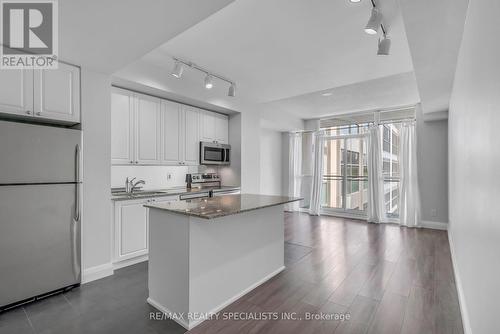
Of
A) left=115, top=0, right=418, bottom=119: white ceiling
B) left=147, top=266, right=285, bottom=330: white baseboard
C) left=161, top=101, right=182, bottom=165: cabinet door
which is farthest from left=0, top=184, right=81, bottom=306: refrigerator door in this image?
left=115, top=0, right=418, bottom=119: white ceiling

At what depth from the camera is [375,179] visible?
5871mm

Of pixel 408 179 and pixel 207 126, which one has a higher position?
pixel 207 126

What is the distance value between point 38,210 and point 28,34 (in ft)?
5.25

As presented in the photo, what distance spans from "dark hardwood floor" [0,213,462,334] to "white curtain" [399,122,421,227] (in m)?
1.71

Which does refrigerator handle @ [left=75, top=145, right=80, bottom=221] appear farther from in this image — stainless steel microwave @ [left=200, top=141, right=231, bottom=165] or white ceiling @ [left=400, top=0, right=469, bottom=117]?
white ceiling @ [left=400, top=0, right=469, bottom=117]

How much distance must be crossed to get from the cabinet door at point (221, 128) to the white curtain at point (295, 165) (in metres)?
2.75

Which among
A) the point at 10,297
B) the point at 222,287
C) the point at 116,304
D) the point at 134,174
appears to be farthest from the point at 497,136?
the point at 134,174

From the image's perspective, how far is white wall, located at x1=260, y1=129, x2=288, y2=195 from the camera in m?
6.91

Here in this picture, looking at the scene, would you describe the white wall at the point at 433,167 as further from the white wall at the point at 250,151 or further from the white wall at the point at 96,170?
the white wall at the point at 96,170

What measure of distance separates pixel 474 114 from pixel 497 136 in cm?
75

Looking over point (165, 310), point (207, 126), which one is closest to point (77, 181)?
point (165, 310)

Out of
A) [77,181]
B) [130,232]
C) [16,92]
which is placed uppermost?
[16,92]

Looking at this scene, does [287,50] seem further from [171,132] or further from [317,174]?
[317,174]

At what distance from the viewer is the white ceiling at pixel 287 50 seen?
2.16 meters
